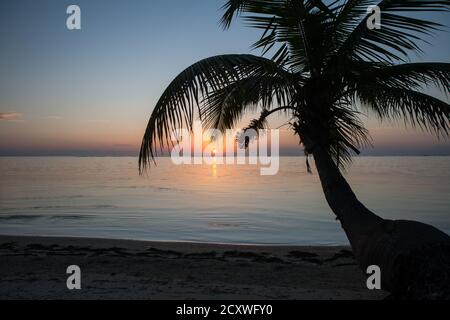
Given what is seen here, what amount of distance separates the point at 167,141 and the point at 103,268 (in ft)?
13.7

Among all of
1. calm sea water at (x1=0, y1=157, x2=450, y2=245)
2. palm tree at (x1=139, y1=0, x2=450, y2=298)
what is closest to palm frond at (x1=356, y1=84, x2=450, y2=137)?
palm tree at (x1=139, y1=0, x2=450, y2=298)

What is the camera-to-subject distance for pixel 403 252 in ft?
15.8

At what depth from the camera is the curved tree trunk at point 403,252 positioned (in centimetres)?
465

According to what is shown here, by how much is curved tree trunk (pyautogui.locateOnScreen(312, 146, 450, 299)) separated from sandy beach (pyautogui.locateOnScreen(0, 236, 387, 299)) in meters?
1.10

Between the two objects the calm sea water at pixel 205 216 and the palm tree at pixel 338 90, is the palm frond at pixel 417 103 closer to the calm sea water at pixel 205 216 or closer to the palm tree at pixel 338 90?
the palm tree at pixel 338 90

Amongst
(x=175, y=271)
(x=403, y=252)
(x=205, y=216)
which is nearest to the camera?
(x=403, y=252)

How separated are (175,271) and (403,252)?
14.4 feet

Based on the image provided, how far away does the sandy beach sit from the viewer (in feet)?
19.9

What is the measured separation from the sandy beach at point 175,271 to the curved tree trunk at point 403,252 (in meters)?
1.10

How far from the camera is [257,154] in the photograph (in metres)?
7.46

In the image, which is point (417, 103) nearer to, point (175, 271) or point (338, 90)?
point (338, 90)

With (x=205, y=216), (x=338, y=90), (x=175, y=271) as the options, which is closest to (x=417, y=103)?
(x=338, y=90)

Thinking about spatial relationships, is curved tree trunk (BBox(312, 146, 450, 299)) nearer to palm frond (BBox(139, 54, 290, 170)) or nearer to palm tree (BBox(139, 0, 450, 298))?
palm tree (BBox(139, 0, 450, 298))
